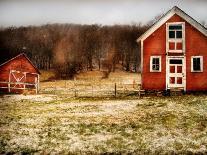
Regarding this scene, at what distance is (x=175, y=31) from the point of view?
95.3 ft

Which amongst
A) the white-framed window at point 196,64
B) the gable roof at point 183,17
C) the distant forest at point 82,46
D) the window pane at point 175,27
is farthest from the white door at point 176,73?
the distant forest at point 82,46

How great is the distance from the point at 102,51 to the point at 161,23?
242 feet

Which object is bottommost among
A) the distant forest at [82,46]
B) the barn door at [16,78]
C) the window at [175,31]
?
the barn door at [16,78]

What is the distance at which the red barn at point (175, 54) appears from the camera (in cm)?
2866

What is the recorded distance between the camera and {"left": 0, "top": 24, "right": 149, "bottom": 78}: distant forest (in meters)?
94.4

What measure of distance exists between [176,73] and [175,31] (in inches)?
141

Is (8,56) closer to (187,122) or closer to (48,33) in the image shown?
(187,122)

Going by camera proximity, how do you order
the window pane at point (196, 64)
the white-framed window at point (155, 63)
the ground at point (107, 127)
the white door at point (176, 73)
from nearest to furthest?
the ground at point (107, 127)
the window pane at point (196, 64)
the white door at point (176, 73)
the white-framed window at point (155, 63)

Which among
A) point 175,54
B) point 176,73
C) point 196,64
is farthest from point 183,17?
point 176,73

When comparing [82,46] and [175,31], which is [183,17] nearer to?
[175,31]

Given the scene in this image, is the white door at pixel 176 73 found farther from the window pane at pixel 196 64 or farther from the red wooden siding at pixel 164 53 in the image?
the window pane at pixel 196 64

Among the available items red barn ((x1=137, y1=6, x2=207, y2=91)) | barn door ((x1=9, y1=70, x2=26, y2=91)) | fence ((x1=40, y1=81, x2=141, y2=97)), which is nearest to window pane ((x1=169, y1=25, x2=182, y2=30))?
red barn ((x1=137, y1=6, x2=207, y2=91))

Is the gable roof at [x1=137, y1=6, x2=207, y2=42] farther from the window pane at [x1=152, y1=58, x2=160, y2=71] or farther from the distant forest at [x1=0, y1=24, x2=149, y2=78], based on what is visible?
the distant forest at [x1=0, y1=24, x2=149, y2=78]

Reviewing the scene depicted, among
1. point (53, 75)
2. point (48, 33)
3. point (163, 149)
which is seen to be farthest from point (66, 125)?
point (48, 33)
